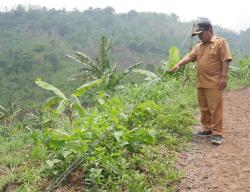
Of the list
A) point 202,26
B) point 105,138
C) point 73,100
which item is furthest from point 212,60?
point 73,100

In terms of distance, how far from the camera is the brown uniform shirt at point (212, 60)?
5191 millimetres

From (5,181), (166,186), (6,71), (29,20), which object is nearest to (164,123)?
(166,186)

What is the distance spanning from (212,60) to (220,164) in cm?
139

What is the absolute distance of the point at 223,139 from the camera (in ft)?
18.3

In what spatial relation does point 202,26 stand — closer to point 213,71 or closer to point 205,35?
point 205,35

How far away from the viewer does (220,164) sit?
15.1ft

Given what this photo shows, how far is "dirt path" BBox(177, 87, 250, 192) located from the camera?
4059mm

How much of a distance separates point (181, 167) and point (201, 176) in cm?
→ 30

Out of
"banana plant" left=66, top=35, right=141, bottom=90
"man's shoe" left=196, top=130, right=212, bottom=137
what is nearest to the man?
"man's shoe" left=196, top=130, right=212, bottom=137

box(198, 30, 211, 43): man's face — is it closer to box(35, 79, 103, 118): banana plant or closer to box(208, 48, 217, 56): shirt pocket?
box(208, 48, 217, 56): shirt pocket

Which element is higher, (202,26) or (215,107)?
(202,26)

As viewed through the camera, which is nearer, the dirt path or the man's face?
the dirt path

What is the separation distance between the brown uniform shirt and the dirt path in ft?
2.54

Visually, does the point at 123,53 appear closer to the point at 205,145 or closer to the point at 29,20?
the point at 29,20
